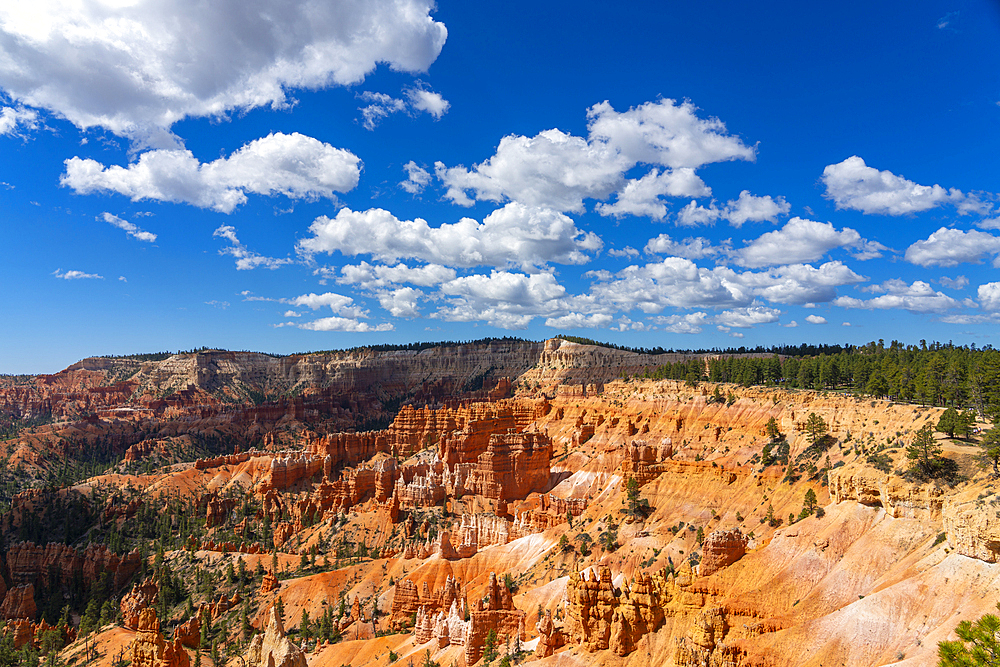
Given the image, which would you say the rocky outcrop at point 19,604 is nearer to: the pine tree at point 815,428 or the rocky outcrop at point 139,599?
the rocky outcrop at point 139,599

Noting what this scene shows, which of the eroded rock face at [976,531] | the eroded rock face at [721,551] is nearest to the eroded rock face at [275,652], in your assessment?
the eroded rock face at [721,551]

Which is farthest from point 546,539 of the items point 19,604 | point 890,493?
point 19,604

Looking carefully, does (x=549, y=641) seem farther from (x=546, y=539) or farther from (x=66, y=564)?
(x=66, y=564)

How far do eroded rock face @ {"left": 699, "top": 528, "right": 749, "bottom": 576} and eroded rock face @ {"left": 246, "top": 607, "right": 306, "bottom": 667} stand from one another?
95.6 ft

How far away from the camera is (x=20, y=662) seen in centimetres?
6731

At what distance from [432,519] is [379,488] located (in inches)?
563

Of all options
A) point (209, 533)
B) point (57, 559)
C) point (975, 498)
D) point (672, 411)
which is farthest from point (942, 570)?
point (57, 559)

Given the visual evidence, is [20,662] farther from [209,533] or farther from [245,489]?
[245,489]

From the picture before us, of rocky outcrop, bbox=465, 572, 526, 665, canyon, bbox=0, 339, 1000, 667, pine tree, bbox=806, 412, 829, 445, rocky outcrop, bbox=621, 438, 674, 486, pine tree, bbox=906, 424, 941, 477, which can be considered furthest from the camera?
rocky outcrop, bbox=621, 438, 674, 486

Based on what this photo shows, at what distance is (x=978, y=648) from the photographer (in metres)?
20.0

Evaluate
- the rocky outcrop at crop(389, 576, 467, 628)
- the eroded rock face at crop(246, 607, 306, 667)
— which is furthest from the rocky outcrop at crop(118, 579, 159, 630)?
the rocky outcrop at crop(389, 576, 467, 628)

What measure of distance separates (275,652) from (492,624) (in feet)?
57.5

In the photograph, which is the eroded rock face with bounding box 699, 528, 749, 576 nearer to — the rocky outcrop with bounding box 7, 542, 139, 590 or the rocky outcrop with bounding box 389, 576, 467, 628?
the rocky outcrop with bounding box 389, 576, 467, 628

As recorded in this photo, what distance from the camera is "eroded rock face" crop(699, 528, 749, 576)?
1630 inches
